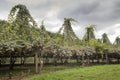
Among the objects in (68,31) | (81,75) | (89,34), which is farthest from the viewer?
(89,34)

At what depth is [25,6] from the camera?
3269cm

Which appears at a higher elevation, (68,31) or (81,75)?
(68,31)

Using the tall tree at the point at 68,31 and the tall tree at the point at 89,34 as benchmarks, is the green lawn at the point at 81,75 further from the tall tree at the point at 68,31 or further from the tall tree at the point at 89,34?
the tall tree at the point at 89,34

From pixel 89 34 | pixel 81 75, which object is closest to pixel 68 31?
pixel 89 34

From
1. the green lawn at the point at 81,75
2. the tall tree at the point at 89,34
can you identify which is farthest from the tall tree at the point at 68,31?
the green lawn at the point at 81,75

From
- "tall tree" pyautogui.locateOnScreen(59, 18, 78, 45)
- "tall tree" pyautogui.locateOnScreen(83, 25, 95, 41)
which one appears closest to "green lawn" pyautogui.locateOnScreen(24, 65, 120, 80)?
"tall tree" pyautogui.locateOnScreen(59, 18, 78, 45)

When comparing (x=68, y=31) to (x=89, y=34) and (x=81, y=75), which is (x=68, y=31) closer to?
(x=89, y=34)

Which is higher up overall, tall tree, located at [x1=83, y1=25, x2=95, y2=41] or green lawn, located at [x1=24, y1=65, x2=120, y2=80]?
tall tree, located at [x1=83, y1=25, x2=95, y2=41]

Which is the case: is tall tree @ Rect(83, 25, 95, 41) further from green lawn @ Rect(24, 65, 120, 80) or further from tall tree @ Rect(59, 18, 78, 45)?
green lawn @ Rect(24, 65, 120, 80)

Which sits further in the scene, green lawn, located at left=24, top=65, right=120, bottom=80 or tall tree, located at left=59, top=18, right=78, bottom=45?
tall tree, located at left=59, top=18, right=78, bottom=45

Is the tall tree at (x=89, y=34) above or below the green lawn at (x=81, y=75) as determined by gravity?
above

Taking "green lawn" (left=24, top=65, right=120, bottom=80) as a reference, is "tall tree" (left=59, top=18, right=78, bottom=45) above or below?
above

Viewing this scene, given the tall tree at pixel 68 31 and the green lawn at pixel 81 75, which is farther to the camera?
the tall tree at pixel 68 31

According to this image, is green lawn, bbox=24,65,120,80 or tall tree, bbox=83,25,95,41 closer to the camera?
green lawn, bbox=24,65,120,80
